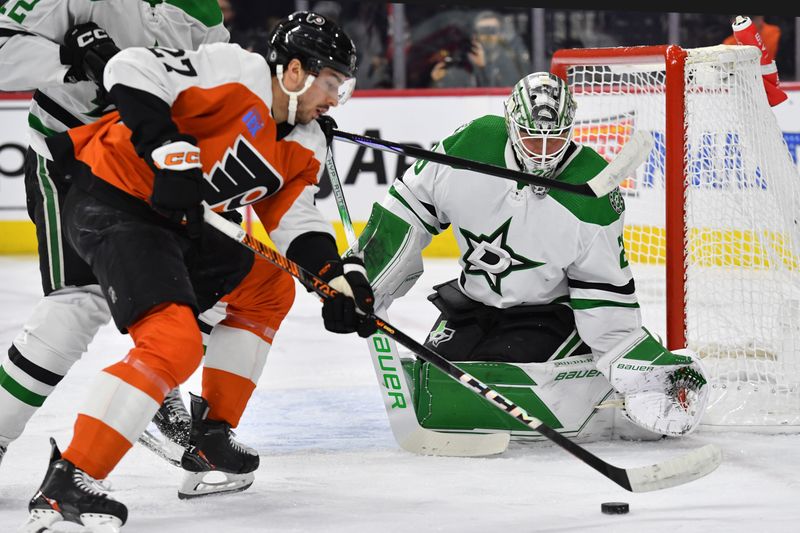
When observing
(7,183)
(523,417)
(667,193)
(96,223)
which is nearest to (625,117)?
(667,193)

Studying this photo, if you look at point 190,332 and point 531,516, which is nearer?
point 190,332

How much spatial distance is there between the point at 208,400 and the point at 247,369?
99 millimetres

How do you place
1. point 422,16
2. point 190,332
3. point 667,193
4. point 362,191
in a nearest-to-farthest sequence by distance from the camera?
point 190,332, point 667,193, point 362,191, point 422,16

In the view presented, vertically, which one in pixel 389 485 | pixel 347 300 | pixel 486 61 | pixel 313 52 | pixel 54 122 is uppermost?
pixel 486 61

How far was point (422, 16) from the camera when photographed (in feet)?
21.5

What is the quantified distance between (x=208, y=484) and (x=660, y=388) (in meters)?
1.06

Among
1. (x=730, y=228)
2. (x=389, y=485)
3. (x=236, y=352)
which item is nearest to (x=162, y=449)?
(x=236, y=352)

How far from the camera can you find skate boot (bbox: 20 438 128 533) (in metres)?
1.95

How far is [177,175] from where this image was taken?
2.05m

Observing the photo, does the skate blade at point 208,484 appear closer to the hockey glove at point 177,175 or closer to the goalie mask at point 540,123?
the hockey glove at point 177,175

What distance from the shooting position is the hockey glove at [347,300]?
2254mm

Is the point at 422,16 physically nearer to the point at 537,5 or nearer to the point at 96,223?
the point at 537,5

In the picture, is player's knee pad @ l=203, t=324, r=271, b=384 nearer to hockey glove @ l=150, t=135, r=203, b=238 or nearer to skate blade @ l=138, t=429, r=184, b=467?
skate blade @ l=138, t=429, r=184, b=467

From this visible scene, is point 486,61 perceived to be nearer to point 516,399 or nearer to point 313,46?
point 516,399
